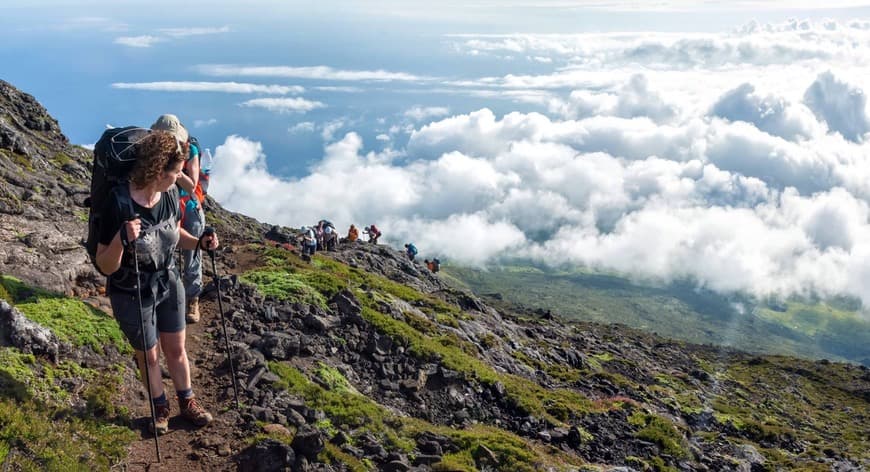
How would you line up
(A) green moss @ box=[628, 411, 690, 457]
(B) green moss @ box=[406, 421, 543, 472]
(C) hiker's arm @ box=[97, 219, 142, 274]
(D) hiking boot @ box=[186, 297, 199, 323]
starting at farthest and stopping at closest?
1. (A) green moss @ box=[628, 411, 690, 457]
2. (D) hiking boot @ box=[186, 297, 199, 323]
3. (B) green moss @ box=[406, 421, 543, 472]
4. (C) hiker's arm @ box=[97, 219, 142, 274]

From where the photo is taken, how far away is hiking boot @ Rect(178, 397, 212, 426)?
467 inches

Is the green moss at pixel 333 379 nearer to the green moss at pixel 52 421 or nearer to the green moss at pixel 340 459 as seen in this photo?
the green moss at pixel 340 459

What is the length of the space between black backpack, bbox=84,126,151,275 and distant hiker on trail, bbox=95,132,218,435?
0.21 metres

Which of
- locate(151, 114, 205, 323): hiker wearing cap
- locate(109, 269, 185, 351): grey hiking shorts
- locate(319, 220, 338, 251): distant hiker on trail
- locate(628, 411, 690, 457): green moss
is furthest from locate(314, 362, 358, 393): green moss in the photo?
locate(319, 220, 338, 251): distant hiker on trail

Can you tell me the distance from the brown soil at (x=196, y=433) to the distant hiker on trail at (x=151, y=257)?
375 millimetres

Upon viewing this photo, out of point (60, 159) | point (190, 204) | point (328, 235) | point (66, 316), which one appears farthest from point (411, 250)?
point (66, 316)

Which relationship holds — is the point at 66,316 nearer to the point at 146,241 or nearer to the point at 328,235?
the point at 146,241

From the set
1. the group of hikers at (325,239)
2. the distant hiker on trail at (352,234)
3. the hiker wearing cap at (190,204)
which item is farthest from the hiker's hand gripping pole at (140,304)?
the distant hiker on trail at (352,234)

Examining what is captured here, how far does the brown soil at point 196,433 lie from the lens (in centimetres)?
1100

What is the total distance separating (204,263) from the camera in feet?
78.8

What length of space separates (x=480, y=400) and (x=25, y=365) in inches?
559

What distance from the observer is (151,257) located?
Result: 1012 centimetres

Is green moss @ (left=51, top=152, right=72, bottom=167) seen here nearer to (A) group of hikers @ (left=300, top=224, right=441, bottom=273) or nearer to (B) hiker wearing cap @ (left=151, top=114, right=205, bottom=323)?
(A) group of hikers @ (left=300, top=224, right=441, bottom=273)

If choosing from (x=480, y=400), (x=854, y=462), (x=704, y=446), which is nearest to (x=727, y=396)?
(x=854, y=462)
